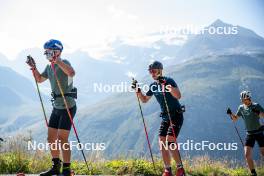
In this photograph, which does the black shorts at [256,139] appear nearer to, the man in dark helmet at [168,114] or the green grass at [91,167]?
the green grass at [91,167]

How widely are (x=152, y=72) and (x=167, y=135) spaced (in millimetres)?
1525

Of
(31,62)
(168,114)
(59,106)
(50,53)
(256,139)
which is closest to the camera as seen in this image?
(50,53)

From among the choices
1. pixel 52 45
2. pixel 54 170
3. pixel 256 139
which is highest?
pixel 52 45

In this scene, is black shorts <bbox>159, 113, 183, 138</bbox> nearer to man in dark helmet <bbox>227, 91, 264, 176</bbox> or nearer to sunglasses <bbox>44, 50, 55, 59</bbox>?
sunglasses <bbox>44, 50, 55, 59</bbox>

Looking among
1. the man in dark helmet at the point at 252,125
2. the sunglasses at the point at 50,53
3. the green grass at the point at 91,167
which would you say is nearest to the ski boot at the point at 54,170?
the sunglasses at the point at 50,53

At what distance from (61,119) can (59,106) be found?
308 mm

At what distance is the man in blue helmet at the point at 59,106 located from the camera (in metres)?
7.50

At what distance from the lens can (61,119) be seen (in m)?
7.72

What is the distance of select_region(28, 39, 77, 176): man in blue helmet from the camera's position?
750 cm

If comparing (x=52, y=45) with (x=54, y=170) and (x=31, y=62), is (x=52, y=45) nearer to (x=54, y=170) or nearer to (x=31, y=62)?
(x=31, y=62)

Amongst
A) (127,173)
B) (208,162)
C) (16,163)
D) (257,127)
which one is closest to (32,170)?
(16,163)

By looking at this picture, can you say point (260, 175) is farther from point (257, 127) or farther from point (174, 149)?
point (174, 149)

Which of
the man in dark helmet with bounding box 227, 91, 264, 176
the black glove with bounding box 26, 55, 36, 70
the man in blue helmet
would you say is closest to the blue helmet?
the man in blue helmet

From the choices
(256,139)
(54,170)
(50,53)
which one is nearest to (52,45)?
(50,53)
